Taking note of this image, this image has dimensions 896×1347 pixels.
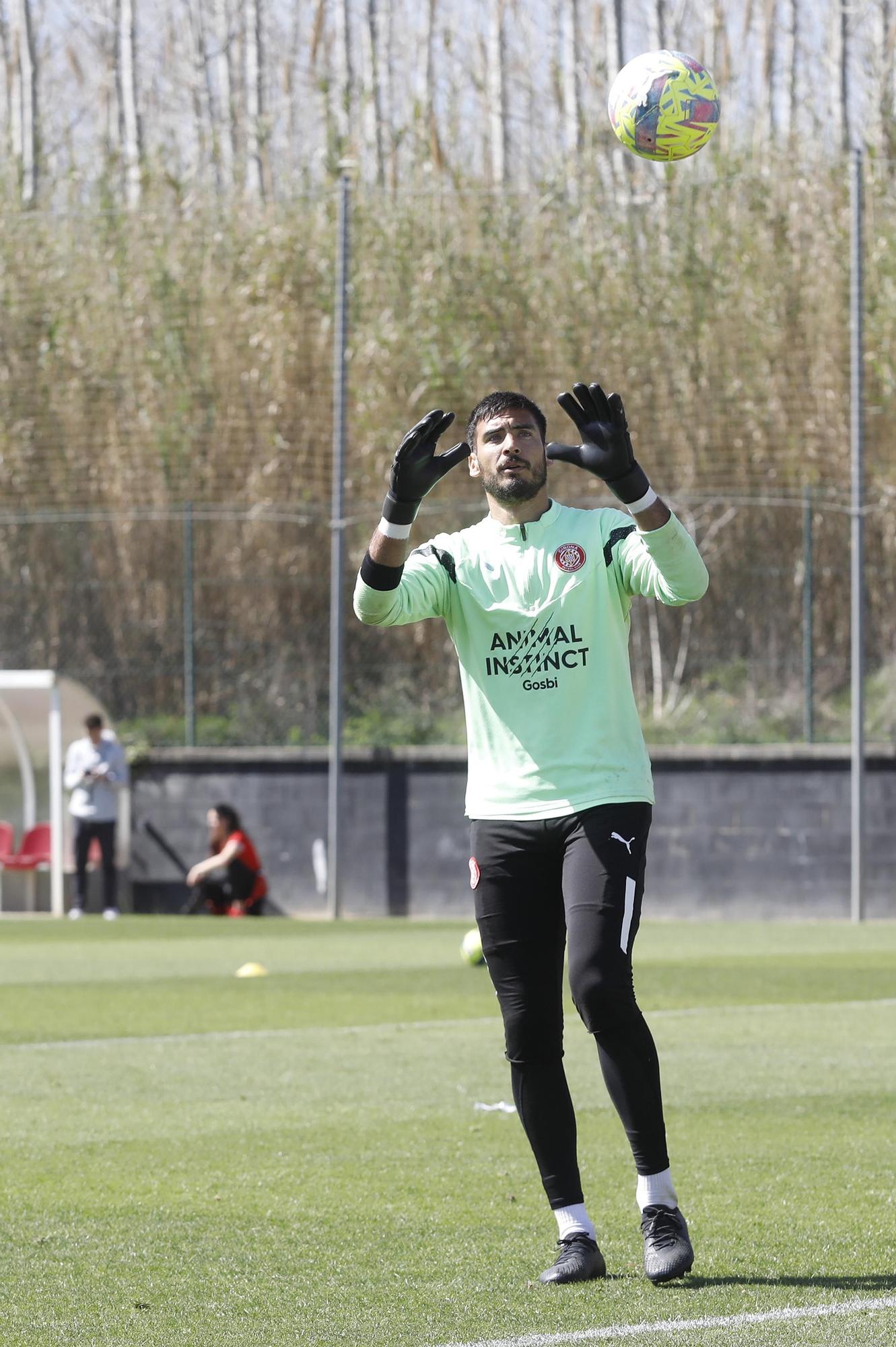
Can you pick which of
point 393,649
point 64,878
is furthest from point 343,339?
point 64,878

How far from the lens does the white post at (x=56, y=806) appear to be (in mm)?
20156

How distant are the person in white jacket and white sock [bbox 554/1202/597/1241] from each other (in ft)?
48.3

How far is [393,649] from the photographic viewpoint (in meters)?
22.3

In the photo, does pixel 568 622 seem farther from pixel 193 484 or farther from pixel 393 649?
pixel 193 484

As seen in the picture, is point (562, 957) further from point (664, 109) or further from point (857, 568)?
point (857, 568)

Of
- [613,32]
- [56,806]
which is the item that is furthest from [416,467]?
[613,32]

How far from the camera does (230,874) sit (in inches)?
780

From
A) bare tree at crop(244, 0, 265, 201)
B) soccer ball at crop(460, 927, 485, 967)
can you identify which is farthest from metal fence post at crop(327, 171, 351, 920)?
bare tree at crop(244, 0, 265, 201)

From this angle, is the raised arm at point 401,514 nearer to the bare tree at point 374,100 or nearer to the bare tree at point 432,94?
the bare tree at point 432,94

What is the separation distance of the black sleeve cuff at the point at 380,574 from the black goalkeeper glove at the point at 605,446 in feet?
1.85

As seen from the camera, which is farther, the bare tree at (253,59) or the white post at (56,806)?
the bare tree at (253,59)

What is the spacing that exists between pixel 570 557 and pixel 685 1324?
6.58 ft

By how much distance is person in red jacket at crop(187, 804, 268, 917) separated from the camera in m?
19.6

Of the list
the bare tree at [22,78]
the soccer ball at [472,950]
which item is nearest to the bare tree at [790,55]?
the bare tree at [22,78]
